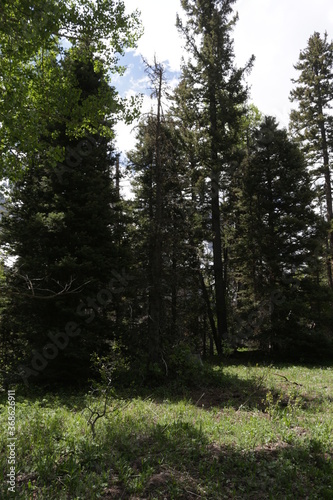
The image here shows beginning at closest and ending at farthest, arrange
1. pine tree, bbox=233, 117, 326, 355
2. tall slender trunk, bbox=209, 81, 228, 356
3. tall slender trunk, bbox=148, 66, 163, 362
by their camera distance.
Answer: tall slender trunk, bbox=148, 66, 163, 362
pine tree, bbox=233, 117, 326, 355
tall slender trunk, bbox=209, 81, 228, 356

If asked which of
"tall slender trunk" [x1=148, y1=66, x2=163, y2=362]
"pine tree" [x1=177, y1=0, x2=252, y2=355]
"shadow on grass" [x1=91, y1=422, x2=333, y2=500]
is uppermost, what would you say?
"pine tree" [x1=177, y1=0, x2=252, y2=355]

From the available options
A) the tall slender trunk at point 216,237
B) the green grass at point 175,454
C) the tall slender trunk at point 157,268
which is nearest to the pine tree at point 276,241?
the tall slender trunk at point 216,237

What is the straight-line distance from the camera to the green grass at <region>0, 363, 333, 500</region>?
420 centimetres

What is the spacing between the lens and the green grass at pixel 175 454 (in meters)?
4.20

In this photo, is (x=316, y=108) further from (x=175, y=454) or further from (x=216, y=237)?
(x=175, y=454)

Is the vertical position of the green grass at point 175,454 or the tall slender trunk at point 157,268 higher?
the tall slender trunk at point 157,268

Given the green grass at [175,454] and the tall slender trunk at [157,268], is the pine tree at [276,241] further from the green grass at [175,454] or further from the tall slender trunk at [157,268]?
the green grass at [175,454]

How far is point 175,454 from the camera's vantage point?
Answer: 16.3ft

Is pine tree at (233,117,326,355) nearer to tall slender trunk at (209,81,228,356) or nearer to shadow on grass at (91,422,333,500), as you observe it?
tall slender trunk at (209,81,228,356)

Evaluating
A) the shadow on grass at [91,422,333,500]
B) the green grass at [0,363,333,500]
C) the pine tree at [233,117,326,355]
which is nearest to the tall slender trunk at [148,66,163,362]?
the green grass at [0,363,333,500]

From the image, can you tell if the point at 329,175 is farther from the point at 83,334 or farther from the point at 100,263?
the point at 83,334

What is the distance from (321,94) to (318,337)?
18.0 m

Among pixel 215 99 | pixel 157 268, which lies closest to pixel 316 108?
pixel 215 99

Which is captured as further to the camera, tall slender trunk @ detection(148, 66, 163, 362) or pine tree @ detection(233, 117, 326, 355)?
pine tree @ detection(233, 117, 326, 355)
